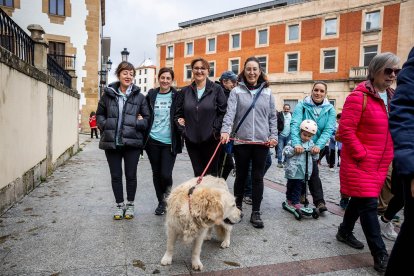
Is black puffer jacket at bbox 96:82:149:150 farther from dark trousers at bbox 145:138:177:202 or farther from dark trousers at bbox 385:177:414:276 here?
dark trousers at bbox 385:177:414:276

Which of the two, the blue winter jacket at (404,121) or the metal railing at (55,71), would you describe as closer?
the blue winter jacket at (404,121)

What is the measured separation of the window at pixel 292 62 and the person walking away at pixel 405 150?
31749 millimetres

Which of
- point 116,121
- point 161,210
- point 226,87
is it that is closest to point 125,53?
point 226,87

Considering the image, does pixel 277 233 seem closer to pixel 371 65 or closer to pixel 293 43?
pixel 371 65

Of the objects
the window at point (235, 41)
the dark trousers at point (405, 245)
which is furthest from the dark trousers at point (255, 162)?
the window at point (235, 41)

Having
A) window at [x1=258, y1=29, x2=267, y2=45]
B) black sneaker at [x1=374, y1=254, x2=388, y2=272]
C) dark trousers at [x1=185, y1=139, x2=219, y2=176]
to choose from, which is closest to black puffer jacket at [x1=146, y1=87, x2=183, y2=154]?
dark trousers at [x1=185, y1=139, x2=219, y2=176]

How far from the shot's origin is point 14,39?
18.1 ft

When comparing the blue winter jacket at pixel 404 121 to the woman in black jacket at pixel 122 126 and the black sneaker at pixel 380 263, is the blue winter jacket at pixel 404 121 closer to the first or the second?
the black sneaker at pixel 380 263

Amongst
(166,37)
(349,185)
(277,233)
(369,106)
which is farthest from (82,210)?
(166,37)

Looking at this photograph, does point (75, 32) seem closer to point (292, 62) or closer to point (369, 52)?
point (292, 62)

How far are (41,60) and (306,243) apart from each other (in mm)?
6706

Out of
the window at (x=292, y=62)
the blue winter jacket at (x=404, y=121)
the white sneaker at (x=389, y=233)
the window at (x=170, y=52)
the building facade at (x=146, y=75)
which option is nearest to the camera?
the blue winter jacket at (x=404, y=121)

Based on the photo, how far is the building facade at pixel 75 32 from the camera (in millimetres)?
22344

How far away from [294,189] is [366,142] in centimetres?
186
